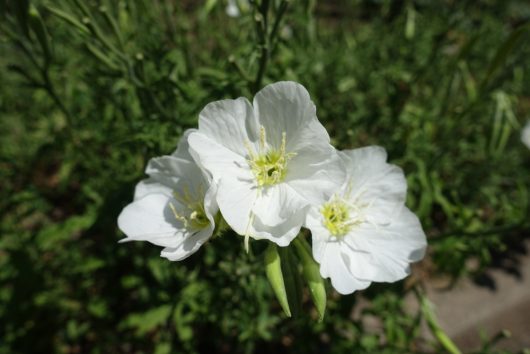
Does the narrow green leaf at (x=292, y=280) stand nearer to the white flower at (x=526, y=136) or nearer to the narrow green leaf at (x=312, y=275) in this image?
the narrow green leaf at (x=312, y=275)

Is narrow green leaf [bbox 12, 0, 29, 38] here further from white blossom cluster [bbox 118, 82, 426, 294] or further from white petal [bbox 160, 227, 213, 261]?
white petal [bbox 160, 227, 213, 261]

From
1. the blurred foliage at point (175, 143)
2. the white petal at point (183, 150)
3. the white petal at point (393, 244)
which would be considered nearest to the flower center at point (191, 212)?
the white petal at point (183, 150)

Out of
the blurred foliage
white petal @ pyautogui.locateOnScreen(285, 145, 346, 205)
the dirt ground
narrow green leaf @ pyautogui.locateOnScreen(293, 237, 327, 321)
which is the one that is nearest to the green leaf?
the blurred foliage

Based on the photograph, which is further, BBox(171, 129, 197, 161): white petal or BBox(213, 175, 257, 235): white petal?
BBox(171, 129, 197, 161): white petal

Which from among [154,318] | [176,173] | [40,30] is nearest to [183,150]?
[176,173]

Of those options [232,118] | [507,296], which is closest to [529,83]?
[507,296]

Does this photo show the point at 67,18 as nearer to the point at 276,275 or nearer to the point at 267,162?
the point at 267,162

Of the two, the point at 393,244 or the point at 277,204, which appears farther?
the point at 393,244
